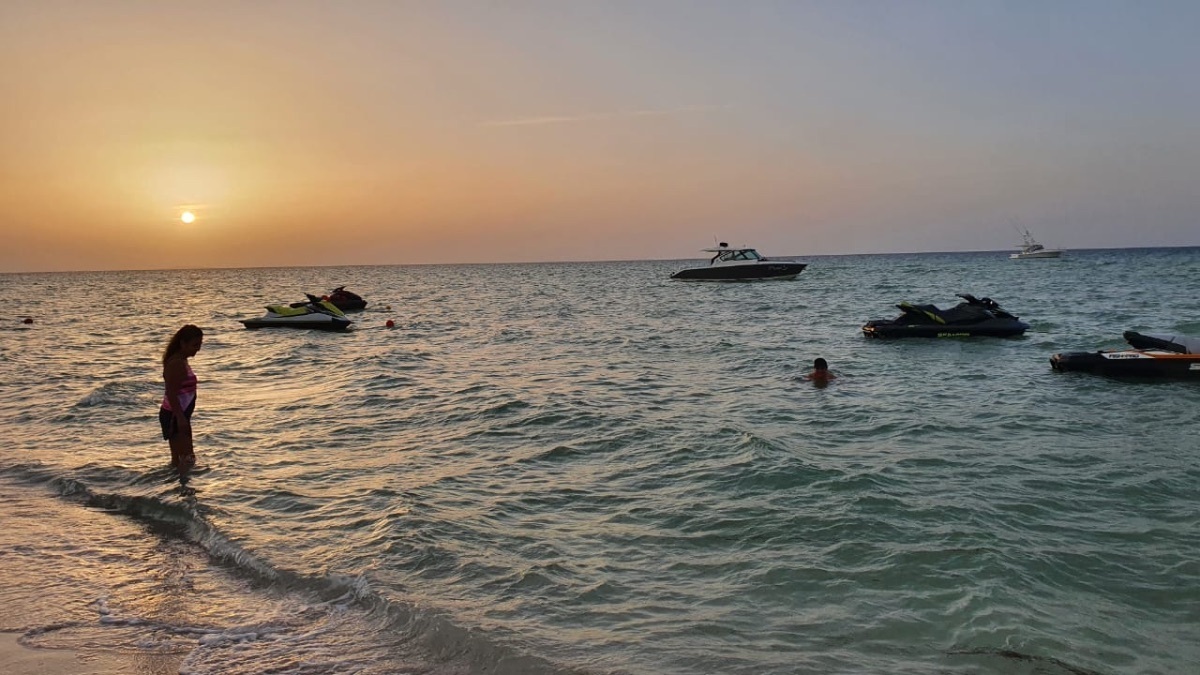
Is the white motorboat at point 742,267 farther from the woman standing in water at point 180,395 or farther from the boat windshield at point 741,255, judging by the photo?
the woman standing in water at point 180,395

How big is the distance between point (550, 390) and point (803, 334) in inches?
527

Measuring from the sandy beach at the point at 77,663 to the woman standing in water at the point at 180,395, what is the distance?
4990mm

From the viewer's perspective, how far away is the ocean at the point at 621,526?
521 centimetres

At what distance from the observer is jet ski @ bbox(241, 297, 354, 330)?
3250 cm

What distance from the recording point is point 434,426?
1300 cm

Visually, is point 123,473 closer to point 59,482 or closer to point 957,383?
point 59,482

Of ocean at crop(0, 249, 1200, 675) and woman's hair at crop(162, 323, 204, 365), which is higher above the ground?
woman's hair at crop(162, 323, 204, 365)

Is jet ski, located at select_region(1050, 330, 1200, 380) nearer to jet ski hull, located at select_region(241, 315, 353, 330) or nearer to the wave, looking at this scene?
the wave

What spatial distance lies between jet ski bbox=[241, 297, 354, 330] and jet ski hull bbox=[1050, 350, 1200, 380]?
84.5ft

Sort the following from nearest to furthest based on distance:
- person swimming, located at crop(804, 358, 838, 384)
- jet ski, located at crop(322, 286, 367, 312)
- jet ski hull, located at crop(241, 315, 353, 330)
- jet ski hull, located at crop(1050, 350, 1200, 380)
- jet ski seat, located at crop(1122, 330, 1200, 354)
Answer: jet ski hull, located at crop(1050, 350, 1200, 380) < jet ski seat, located at crop(1122, 330, 1200, 354) < person swimming, located at crop(804, 358, 838, 384) < jet ski hull, located at crop(241, 315, 353, 330) < jet ski, located at crop(322, 286, 367, 312)

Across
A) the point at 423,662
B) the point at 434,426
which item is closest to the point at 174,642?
the point at 423,662

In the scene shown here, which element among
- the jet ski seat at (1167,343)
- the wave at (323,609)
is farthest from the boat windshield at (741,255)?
the wave at (323,609)

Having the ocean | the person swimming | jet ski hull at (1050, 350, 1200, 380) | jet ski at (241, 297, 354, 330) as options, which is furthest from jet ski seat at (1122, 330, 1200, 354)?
jet ski at (241, 297, 354, 330)

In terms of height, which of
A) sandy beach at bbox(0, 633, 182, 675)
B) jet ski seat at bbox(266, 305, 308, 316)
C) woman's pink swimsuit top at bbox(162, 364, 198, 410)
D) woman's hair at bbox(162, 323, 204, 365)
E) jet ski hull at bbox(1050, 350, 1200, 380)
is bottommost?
sandy beach at bbox(0, 633, 182, 675)
